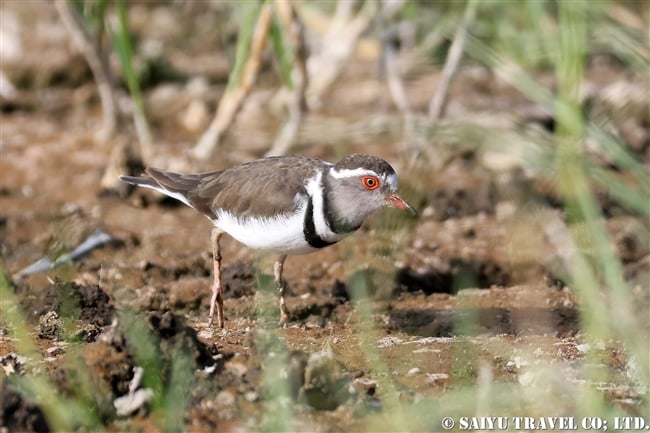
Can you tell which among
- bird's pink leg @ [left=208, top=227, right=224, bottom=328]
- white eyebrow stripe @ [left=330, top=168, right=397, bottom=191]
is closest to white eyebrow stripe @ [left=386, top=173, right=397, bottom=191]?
white eyebrow stripe @ [left=330, top=168, right=397, bottom=191]

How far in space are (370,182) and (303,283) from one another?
1.12 meters

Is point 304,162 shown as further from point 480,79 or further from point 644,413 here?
point 480,79

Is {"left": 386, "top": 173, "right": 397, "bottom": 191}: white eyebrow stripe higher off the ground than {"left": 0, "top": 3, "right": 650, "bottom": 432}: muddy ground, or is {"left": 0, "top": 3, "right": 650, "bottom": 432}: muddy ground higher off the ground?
{"left": 386, "top": 173, "right": 397, "bottom": 191}: white eyebrow stripe

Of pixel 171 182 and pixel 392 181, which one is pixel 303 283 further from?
pixel 392 181

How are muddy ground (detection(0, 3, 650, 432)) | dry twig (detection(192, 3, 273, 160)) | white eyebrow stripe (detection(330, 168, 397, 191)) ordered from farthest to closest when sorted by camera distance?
1. dry twig (detection(192, 3, 273, 160))
2. white eyebrow stripe (detection(330, 168, 397, 191))
3. muddy ground (detection(0, 3, 650, 432))

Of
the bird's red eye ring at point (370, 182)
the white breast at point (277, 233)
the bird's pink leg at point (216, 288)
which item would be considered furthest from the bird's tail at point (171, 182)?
the bird's red eye ring at point (370, 182)

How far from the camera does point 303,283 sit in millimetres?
6059

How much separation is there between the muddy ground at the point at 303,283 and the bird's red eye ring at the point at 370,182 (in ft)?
1.25

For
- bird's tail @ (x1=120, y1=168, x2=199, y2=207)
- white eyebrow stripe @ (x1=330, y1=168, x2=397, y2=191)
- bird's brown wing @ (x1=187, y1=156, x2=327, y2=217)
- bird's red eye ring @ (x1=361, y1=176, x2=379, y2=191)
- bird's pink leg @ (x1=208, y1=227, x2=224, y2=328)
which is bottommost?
bird's pink leg @ (x1=208, y1=227, x2=224, y2=328)

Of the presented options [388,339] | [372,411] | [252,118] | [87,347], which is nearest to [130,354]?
[87,347]

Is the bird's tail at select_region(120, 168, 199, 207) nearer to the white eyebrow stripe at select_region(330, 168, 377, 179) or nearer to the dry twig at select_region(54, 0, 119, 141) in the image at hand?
the white eyebrow stripe at select_region(330, 168, 377, 179)

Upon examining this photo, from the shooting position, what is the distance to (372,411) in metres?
3.90

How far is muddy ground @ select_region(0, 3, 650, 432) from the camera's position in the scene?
12.8ft

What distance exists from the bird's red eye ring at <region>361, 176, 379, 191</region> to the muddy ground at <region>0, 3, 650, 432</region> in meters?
0.38
